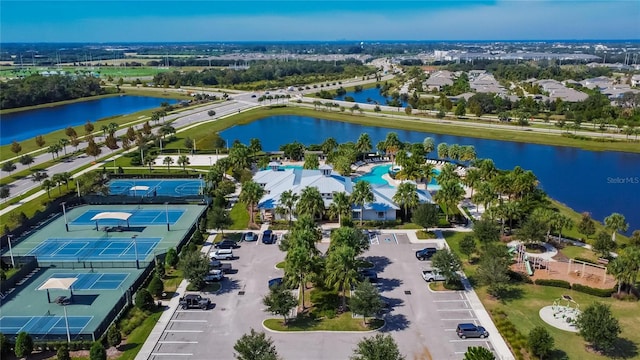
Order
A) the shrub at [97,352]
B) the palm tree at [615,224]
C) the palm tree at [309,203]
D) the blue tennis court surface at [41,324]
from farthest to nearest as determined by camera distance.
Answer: the palm tree at [309,203] → the palm tree at [615,224] → the blue tennis court surface at [41,324] → the shrub at [97,352]

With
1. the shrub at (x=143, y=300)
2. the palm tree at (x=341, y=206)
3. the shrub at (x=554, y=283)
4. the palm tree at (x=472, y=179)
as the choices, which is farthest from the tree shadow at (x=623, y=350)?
the shrub at (x=143, y=300)

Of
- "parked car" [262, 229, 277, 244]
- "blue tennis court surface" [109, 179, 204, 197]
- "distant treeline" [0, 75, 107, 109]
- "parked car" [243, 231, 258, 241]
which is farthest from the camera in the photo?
"distant treeline" [0, 75, 107, 109]

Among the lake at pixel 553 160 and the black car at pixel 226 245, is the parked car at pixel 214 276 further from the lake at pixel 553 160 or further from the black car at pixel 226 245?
the lake at pixel 553 160

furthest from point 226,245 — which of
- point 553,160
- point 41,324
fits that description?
point 553,160

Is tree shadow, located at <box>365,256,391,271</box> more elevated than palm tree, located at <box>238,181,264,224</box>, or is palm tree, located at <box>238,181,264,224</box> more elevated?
palm tree, located at <box>238,181,264,224</box>

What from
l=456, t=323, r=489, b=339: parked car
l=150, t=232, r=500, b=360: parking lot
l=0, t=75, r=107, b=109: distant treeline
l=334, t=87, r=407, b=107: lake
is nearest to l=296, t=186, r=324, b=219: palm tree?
l=150, t=232, r=500, b=360: parking lot

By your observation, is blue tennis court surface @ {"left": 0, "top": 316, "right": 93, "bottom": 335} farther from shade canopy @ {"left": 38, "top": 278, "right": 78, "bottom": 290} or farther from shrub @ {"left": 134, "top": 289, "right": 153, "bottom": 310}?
shrub @ {"left": 134, "top": 289, "right": 153, "bottom": 310}

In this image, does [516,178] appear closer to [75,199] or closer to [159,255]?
[159,255]
